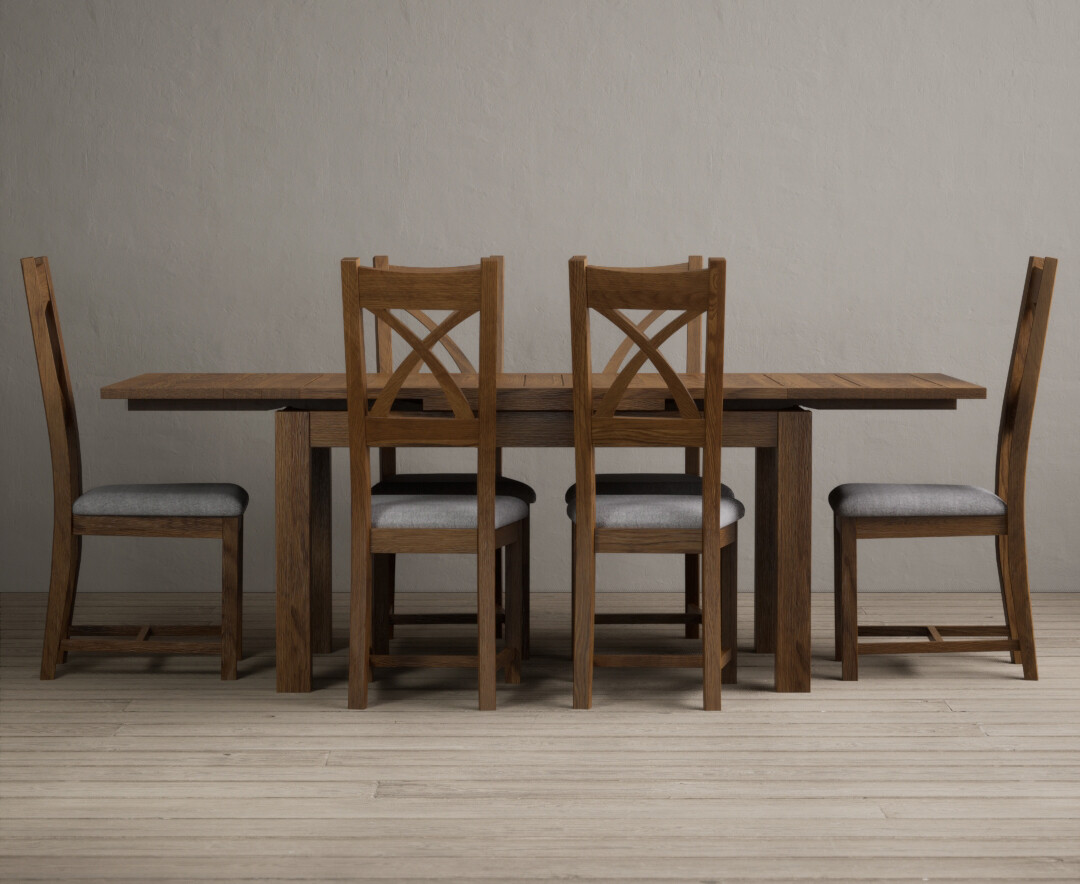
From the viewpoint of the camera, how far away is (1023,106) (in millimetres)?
4598

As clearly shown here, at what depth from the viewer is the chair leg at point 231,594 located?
3.41 meters

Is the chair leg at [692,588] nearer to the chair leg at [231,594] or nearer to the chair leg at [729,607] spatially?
the chair leg at [729,607]

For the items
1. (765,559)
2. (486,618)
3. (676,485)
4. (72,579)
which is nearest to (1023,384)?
(765,559)

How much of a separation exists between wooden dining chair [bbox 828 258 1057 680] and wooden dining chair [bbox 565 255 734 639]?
15.1 inches

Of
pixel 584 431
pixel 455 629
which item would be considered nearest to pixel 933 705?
pixel 584 431

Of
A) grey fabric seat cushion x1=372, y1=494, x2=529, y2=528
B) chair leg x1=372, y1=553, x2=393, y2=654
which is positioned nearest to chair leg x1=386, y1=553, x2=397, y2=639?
chair leg x1=372, y1=553, x2=393, y2=654

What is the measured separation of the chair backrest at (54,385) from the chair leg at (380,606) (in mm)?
863

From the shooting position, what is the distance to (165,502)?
11.2ft

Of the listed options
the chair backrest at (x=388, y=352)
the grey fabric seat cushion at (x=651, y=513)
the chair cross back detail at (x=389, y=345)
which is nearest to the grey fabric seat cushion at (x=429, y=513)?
the grey fabric seat cushion at (x=651, y=513)

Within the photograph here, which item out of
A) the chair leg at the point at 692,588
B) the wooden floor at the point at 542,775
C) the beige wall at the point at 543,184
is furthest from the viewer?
the beige wall at the point at 543,184

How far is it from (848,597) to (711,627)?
1.55ft

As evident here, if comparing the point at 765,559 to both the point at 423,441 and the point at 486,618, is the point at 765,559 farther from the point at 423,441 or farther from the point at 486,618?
the point at 423,441

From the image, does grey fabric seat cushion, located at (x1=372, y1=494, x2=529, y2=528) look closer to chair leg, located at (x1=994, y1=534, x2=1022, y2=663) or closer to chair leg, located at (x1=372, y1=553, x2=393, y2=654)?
A: chair leg, located at (x1=372, y1=553, x2=393, y2=654)

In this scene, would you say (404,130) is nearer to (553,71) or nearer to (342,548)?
(553,71)
